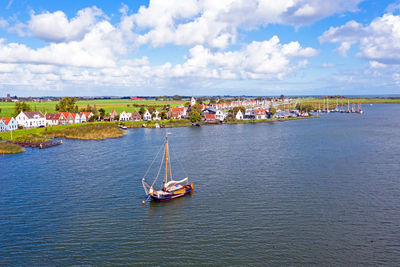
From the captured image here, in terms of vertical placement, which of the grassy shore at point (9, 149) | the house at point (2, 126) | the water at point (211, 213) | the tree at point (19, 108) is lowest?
the water at point (211, 213)

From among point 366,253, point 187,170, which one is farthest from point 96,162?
point 366,253

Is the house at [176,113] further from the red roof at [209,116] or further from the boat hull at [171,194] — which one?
the boat hull at [171,194]

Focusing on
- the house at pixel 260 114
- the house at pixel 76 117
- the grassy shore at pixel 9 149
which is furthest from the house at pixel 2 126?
the house at pixel 260 114

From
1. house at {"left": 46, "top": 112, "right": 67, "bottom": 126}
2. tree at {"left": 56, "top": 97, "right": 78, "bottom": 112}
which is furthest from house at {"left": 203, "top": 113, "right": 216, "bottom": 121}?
house at {"left": 46, "top": 112, "right": 67, "bottom": 126}

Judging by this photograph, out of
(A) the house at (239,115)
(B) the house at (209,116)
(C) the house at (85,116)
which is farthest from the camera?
(A) the house at (239,115)

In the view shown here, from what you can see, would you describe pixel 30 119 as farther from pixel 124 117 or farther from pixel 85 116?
pixel 124 117

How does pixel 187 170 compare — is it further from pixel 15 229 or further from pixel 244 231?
pixel 15 229

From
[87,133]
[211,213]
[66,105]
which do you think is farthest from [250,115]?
[211,213]
